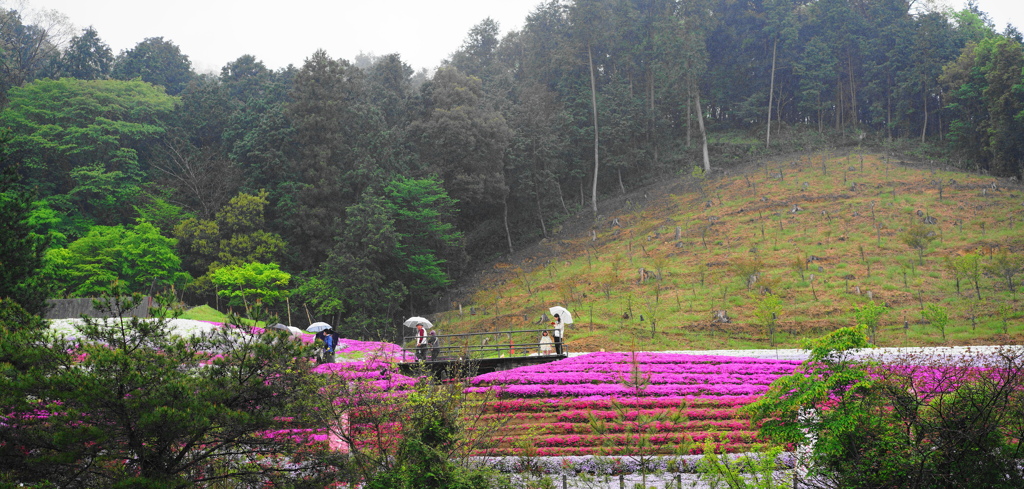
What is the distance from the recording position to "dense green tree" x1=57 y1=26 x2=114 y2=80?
5297 cm

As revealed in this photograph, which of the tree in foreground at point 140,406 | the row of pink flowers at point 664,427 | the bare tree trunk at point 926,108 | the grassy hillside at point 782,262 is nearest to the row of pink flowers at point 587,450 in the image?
the row of pink flowers at point 664,427

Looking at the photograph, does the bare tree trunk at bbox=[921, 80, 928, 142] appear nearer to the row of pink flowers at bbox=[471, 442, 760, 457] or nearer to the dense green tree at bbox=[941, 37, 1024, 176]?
the dense green tree at bbox=[941, 37, 1024, 176]

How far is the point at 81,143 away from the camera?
143 ft

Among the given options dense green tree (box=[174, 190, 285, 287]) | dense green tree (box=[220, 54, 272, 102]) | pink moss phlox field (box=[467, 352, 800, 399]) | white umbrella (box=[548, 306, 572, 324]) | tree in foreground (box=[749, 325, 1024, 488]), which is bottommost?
pink moss phlox field (box=[467, 352, 800, 399])

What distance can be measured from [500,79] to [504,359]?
39780mm

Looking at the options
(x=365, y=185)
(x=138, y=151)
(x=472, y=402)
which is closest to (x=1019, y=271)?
(x=472, y=402)

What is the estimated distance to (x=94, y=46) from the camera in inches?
2279

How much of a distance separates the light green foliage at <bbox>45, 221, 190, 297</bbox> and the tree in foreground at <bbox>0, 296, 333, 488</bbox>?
87.5 feet

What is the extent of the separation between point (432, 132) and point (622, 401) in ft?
107

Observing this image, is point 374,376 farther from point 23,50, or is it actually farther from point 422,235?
point 23,50

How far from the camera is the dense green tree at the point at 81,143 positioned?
41.9 metres

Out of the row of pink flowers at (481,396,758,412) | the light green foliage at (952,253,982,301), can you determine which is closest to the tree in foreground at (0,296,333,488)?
the row of pink flowers at (481,396,758,412)

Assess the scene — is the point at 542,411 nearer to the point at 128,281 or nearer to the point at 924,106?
the point at 128,281

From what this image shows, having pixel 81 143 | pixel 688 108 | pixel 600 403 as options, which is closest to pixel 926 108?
pixel 688 108
